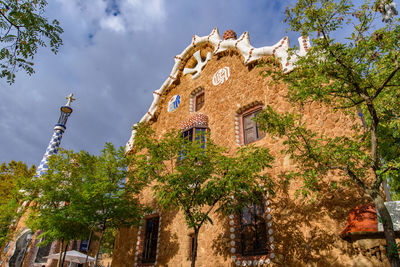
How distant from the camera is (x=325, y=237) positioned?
6.01m

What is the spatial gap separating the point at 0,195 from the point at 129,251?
1267cm

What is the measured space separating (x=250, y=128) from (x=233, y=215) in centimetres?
300

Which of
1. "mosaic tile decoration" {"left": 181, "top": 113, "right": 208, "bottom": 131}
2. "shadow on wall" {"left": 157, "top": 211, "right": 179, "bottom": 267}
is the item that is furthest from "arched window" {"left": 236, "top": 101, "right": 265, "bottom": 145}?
"shadow on wall" {"left": 157, "top": 211, "right": 179, "bottom": 267}

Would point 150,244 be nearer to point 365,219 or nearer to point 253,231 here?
point 253,231

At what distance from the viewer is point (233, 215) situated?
26.1ft

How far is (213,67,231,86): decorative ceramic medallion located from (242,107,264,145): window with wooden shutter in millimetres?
2205

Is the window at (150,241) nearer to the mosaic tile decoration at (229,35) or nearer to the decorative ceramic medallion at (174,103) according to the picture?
the decorative ceramic medallion at (174,103)

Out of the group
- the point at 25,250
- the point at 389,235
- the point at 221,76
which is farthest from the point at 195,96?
the point at 25,250

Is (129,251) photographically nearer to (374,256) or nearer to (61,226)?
(61,226)

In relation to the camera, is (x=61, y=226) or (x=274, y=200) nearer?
(x=274, y=200)

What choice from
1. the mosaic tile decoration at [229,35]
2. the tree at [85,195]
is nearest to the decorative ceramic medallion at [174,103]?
the mosaic tile decoration at [229,35]

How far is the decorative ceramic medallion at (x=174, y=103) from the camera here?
1320 centimetres

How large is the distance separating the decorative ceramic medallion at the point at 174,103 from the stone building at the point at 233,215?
66 millimetres

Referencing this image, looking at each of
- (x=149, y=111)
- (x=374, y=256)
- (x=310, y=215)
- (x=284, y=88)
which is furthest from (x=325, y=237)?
(x=149, y=111)
